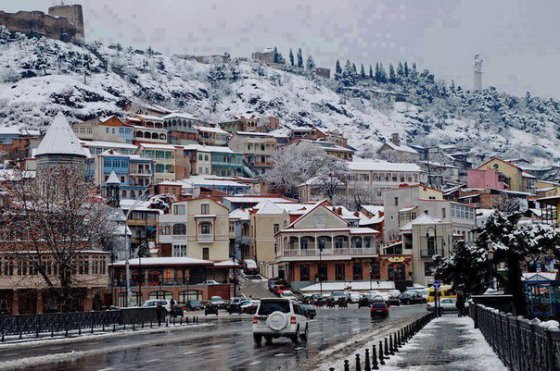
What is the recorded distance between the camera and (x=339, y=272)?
109 m

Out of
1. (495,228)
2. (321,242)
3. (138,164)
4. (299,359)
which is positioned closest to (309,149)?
(138,164)

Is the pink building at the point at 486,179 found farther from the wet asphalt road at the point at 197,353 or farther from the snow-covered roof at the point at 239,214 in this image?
the wet asphalt road at the point at 197,353

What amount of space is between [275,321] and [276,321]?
5 cm

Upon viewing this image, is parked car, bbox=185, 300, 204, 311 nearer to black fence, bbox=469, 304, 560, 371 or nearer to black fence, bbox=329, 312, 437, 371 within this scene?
black fence, bbox=329, 312, 437, 371

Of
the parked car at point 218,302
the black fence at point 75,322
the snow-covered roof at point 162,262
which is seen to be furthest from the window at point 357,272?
the black fence at point 75,322

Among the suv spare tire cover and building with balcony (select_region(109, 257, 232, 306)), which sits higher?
building with balcony (select_region(109, 257, 232, 306))

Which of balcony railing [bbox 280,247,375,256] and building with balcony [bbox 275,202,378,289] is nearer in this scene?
building with balcony [bbox 275,202,378,289]

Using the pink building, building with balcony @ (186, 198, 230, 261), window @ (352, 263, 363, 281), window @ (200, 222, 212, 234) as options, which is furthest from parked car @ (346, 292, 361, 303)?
the pink building

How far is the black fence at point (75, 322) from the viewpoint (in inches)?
1704

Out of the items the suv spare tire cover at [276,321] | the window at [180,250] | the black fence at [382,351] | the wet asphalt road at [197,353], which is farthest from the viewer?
the window at [180,250]

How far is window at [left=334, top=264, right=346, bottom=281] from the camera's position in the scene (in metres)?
109

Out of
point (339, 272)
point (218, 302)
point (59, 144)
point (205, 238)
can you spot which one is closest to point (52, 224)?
point (218, 302)

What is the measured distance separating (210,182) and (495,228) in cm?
12376

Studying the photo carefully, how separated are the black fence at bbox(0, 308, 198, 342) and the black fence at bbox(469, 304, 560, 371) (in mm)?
25142
